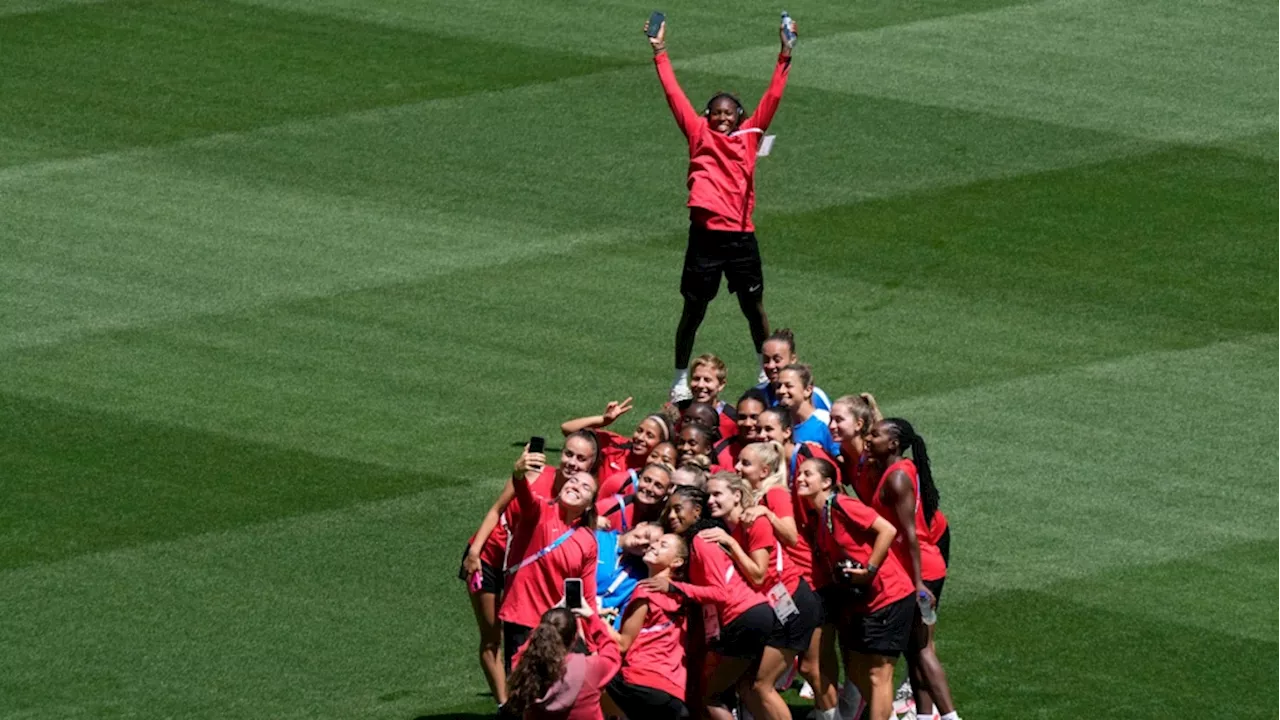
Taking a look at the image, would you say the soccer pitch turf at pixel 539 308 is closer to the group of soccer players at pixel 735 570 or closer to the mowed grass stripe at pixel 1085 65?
the mowed grass stripe at pixel 1085 65

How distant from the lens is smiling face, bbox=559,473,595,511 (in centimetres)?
1498

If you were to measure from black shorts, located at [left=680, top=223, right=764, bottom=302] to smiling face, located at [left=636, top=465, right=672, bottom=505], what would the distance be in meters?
5.66

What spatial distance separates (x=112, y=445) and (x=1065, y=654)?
27.7ft

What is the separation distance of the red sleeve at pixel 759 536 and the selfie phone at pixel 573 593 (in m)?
1.54

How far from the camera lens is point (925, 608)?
15344 millimetres

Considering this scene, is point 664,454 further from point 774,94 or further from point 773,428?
point 774,94

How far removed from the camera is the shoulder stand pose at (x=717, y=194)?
21.0 metres

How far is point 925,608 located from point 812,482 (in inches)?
41.1

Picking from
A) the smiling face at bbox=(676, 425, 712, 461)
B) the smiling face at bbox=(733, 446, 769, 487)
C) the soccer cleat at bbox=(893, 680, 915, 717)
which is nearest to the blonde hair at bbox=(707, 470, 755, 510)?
the smiling face at bbox=(733, 446, 769, 487)

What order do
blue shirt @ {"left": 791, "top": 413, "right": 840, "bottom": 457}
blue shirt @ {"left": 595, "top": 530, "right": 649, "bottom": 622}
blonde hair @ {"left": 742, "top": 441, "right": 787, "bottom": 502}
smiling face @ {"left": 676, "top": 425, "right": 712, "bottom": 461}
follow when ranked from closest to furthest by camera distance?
blue shirt @ {"left": 595, "top": 530, "right": 649, "bottom": 622} < blonde hair @ {"left": 742, "top": 441, "right": 787, "bottom": 502} < smiling face @ {"left": 676, "top": 425, "right": 712, "bottom": 461} < blue shirt @ {"left": 791, "top": 413, "right": 840, "bottom": 457}

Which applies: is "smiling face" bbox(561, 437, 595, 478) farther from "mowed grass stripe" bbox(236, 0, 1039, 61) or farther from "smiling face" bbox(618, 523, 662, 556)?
"mowed grass stripe" bbox(236, 0, 1039, 61)

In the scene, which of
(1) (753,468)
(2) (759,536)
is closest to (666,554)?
(2) (759,536)

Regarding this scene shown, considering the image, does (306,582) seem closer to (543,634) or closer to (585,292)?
(543,634)

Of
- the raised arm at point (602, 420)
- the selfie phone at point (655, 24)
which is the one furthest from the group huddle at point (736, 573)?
the selfie phone at point (655, 24)
